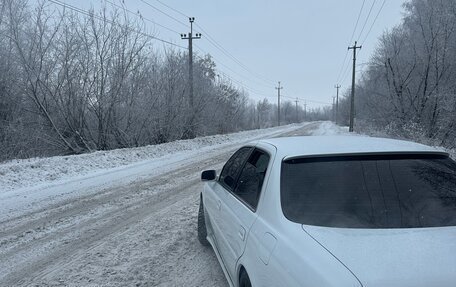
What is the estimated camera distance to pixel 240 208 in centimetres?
323

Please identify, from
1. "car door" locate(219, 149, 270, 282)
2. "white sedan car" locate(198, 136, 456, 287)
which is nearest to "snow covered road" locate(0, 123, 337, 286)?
"car door" locate(219, 149, 270, 282)

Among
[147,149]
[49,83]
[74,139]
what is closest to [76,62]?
[49,83]

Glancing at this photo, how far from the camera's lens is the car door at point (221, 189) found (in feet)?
12.9

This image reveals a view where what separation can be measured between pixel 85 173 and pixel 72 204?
174 inches

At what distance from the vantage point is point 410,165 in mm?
2752

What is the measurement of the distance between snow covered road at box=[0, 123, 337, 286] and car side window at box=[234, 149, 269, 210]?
1.19 meters

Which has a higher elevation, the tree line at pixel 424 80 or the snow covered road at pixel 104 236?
the tree line at pixel 424 80

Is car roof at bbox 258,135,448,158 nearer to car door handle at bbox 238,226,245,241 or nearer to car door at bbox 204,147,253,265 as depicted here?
car door handle at bbox 238,226,245,241

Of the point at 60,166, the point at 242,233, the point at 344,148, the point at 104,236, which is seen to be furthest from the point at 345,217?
the point at 60,166

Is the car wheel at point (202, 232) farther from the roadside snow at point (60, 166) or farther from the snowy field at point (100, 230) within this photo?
the roadside snow at point (60, 166)

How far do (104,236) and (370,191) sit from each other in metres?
4.19

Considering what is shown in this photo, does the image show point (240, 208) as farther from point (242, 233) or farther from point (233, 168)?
point (233, 168)

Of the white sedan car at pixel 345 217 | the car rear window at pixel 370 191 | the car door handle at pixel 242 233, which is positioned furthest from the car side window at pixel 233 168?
the car rear window at pixel 370 191

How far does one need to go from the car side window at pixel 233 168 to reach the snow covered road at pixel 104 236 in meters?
1.04
